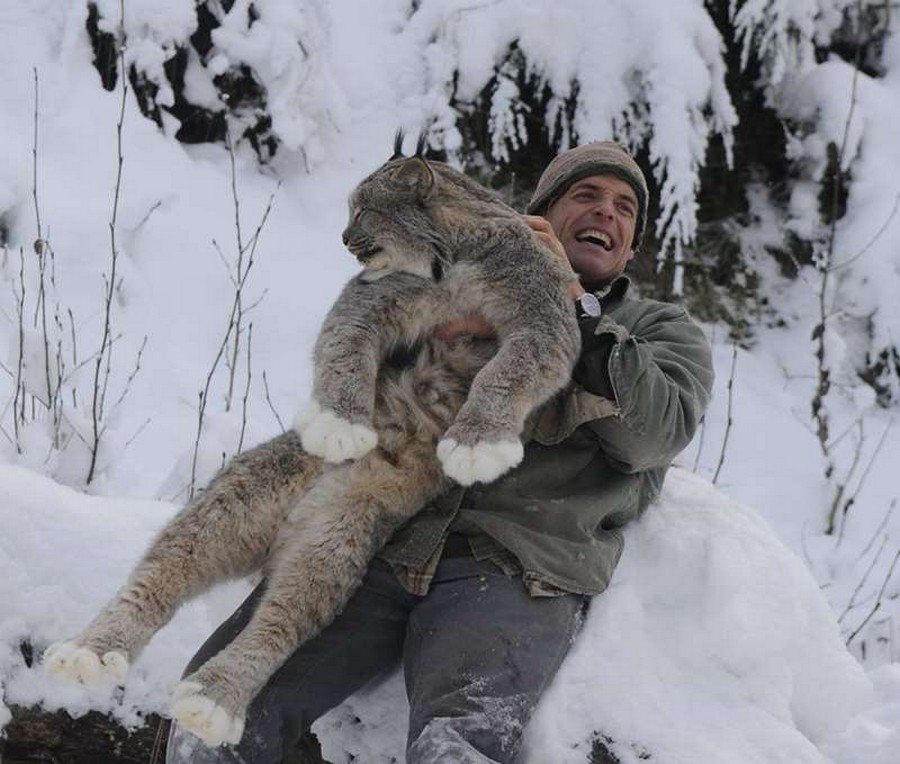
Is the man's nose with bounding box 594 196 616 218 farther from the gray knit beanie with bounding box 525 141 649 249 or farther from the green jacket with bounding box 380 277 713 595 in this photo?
the green jacket with bounding box 380 277 713 595

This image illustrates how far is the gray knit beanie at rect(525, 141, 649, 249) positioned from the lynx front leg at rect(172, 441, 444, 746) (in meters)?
1.18

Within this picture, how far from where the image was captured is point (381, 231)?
9.84 ft

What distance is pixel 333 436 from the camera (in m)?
2.56

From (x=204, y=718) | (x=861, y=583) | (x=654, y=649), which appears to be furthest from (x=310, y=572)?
(x=861, y=583)

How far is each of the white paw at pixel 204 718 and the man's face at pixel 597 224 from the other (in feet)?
5.88

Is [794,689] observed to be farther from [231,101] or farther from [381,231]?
[231,101]

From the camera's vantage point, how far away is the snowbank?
259cm

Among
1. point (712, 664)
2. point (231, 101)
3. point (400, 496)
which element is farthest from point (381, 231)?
point (231, 101)

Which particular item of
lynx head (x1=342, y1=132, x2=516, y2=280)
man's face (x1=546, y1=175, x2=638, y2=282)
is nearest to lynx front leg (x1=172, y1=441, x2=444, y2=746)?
lynx head (x1=342, y1=132, x2=516, y2=280)

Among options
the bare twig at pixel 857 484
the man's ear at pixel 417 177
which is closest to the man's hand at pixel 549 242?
the man's ear at pixel 417 177

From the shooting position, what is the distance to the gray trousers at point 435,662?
238 cm

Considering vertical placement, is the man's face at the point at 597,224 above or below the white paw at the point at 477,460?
above

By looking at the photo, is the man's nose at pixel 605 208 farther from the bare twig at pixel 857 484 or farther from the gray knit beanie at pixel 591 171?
the bare twig at pixel 857 484

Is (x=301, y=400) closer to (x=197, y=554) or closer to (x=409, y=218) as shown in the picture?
(x=409, y=218)
